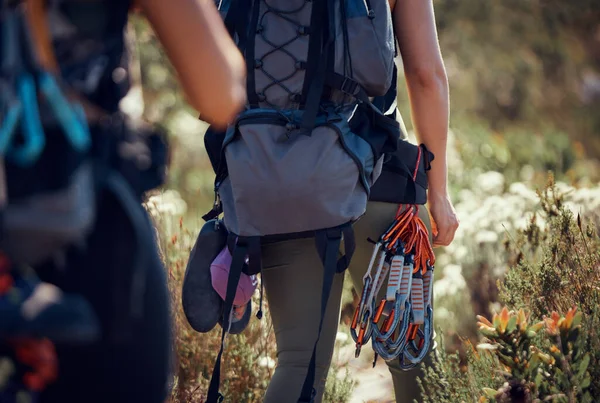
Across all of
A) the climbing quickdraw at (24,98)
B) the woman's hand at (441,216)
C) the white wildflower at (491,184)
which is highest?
the white wildflower at (491,184)

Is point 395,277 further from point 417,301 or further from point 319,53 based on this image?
point 319,53

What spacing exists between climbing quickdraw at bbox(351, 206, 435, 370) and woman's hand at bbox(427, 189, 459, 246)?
19 cm

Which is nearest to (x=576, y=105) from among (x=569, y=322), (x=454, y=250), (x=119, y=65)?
(x=454, y=250)

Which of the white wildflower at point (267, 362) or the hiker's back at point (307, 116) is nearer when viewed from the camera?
the hiker's back at point (307, 116)

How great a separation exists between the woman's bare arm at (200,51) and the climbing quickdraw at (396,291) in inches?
46.6

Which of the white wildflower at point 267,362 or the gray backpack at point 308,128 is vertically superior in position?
the gray backpack at point 308,128

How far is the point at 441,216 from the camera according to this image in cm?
286

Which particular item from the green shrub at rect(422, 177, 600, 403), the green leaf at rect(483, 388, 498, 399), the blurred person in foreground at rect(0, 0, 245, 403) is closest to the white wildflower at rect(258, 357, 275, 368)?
the green shrub at rect(422, 177, 600, 403)

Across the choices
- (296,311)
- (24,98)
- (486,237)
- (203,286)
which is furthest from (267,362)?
(24,98)

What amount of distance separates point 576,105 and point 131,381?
39.6 ft

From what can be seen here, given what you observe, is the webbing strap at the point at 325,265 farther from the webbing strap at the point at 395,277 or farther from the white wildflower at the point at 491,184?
the white wildflower at the point at 491,184

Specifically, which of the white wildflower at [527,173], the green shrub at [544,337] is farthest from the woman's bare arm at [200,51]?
the white wildflower at [527,173]

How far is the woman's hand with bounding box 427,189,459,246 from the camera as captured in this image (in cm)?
285

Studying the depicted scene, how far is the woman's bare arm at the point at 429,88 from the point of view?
2619 millimetres
